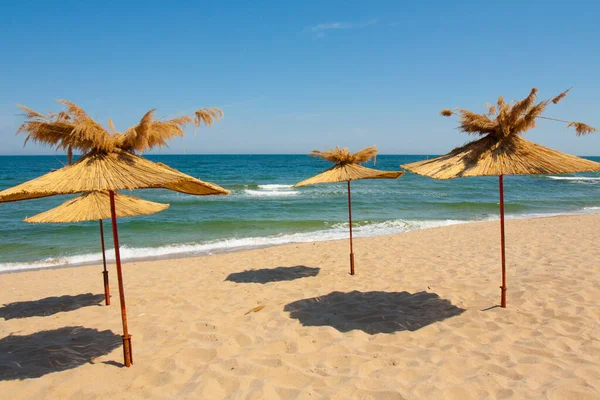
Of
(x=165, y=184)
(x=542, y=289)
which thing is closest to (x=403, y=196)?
(x=542, y=289)

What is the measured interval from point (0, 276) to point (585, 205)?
25265mm

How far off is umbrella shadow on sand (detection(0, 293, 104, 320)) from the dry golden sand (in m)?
0.04

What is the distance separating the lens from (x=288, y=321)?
195 inches

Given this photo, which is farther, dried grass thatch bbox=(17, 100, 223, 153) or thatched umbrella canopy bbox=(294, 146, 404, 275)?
thatched umbrella canopy bbox=(294, 146, 404, 275)

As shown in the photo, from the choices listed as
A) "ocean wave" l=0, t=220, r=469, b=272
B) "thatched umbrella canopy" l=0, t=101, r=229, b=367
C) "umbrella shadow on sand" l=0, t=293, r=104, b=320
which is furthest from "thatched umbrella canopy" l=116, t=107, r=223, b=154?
"ocean wave" l=0, t=220, r=469, b=272

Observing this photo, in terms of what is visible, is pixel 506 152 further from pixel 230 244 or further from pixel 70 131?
pixel 230 244

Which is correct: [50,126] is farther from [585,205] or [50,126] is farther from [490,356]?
[585,205]

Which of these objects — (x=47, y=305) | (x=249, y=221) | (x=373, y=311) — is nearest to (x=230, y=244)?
(x=249, y=221)

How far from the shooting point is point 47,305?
20.8ft

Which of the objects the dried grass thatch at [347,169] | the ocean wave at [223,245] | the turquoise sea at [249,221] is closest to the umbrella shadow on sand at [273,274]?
the dried grass thatch at [347,169]

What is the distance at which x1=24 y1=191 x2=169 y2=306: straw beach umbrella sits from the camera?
5625mm

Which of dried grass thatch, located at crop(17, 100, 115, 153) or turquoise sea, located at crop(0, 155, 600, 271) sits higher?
dried grass thatch, located at crop(17, 100, 115, 153)

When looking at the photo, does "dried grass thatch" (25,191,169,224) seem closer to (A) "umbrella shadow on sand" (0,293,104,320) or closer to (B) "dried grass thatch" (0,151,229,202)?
(A) "umbrella shadow on sand" (0,293,104,320)

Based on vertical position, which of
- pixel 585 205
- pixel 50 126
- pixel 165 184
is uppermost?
pixel 50 126
